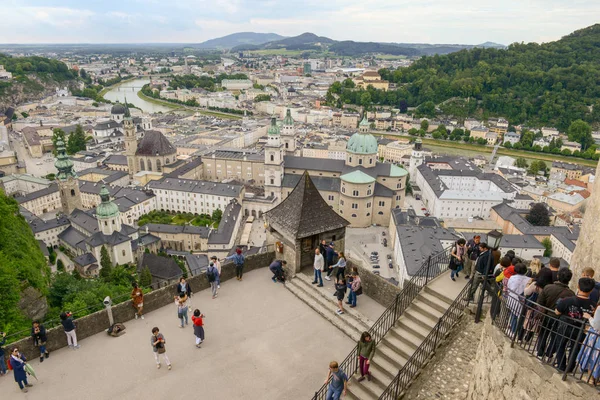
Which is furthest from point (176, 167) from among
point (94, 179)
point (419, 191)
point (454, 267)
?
point (454, 267)

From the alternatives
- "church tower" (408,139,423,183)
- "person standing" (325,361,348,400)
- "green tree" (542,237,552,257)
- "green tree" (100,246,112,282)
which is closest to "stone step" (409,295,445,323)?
"person standing" (325,361,348,400)

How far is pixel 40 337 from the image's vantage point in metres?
10.1

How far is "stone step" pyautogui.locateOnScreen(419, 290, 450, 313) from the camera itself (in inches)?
360

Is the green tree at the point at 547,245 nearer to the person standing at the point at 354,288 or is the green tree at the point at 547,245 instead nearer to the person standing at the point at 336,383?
the person standing at the point at 354,288

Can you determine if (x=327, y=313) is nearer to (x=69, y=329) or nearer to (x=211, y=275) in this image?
(x=211, y=275)

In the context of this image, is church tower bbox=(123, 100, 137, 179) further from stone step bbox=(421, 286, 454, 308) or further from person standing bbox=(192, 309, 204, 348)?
stone step bbox=(421, 286, 454, 308)

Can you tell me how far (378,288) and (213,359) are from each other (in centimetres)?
508

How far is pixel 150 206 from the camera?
58.5m

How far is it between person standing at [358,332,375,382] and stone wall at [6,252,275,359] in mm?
6476

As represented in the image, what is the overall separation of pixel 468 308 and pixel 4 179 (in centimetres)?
7358

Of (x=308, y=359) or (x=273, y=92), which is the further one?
(x=273, y=92)

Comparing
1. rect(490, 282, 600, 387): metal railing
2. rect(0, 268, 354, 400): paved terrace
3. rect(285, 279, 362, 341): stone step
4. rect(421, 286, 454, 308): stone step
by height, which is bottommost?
rect(0, 268, 354, 400): paved terrace

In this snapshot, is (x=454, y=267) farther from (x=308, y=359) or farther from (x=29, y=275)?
(x=29, y=275)

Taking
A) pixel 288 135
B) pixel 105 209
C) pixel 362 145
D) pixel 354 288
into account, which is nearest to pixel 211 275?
pixel 354 288
